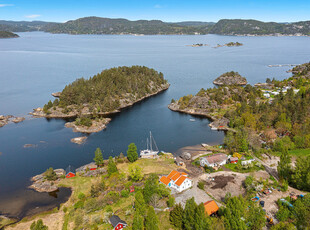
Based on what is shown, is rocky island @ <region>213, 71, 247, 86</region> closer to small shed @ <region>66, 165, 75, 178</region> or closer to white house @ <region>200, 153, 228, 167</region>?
white house @ <region>200, 153, 228, 167</region>

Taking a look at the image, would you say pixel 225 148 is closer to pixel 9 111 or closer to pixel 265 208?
pixel 265 208

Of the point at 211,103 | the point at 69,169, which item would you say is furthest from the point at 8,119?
the point at 211,103

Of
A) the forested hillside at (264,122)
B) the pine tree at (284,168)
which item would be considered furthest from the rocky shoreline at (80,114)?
the pine tree at (284,168)

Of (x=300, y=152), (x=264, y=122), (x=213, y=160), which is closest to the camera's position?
(x=213, y=160)

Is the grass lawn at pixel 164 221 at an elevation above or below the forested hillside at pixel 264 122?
below

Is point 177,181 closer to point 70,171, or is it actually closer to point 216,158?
point 216,158

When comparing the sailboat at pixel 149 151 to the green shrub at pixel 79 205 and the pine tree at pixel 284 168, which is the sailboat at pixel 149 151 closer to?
the green shrub at pixel 79 205
